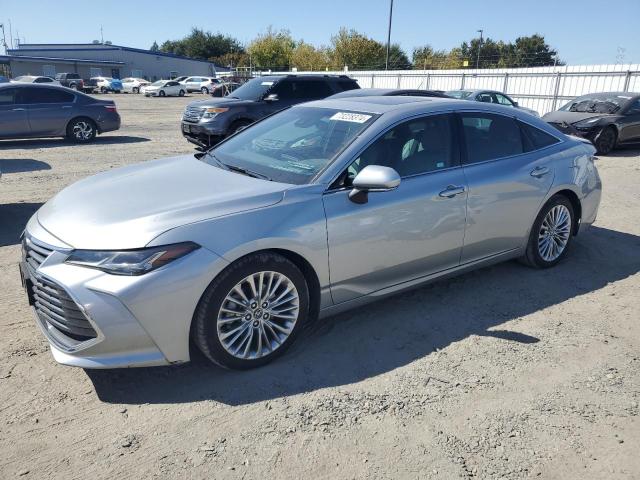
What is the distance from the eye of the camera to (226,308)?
320cm

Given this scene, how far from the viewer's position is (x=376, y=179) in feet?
11.3

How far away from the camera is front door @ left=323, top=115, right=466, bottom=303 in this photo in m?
3.61

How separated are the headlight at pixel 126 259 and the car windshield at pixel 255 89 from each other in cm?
965

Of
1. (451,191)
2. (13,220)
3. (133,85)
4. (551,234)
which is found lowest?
(133,85)

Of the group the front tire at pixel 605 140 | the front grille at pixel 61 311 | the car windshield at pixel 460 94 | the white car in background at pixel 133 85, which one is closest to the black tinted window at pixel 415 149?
the front grille at pixel 61 311

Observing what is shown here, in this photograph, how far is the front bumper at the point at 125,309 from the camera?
2.84 meters

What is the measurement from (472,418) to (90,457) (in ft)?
6.67

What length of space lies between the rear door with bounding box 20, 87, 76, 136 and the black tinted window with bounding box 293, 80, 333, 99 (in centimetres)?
570

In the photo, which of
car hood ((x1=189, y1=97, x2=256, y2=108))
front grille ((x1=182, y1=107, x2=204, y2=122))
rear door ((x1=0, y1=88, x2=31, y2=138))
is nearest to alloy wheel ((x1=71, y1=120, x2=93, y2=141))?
rear door ((x1=0, y1=88, x2=31, y2=138))

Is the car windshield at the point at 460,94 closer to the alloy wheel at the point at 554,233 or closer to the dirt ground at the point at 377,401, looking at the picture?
the alloy wheel at the point at 554,233

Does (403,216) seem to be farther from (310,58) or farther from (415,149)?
(310,58)

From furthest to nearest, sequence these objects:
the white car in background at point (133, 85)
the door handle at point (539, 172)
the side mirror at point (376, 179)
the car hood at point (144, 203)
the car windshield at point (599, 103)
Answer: the white car in background at point (133, 85) → the car windshield at point (599, 103) → the door handle at point (539, 172) → the side mirror at point (376, 179) → the car hood at point (144, 203)

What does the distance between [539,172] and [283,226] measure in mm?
2726

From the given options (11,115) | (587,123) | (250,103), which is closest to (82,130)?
(11,115)
